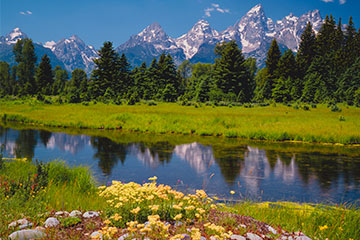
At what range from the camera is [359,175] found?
14117 millimetres

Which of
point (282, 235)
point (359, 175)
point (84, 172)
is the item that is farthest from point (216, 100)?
point (282, 235)

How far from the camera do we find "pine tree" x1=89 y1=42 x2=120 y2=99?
73.6 m

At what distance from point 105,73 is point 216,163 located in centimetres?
6388

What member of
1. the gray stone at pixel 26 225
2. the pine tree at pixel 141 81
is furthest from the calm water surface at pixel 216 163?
the pine tree at pixel 141 81

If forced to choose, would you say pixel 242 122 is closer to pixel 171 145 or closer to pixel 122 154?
pixel 171 145

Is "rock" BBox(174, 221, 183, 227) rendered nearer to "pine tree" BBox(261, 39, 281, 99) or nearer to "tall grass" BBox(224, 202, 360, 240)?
"tall grass" BBox(224, 202, 360, 240)

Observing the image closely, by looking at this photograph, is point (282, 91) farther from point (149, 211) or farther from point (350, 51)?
point (149, 211)

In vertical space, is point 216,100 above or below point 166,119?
above

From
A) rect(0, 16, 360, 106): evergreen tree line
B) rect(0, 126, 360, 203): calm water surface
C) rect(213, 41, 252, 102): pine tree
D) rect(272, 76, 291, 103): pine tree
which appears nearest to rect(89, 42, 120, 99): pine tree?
rect(0, 16, 360, 106): evergreen tree line

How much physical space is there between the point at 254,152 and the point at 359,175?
21.2 ft

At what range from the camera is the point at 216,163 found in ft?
53.4

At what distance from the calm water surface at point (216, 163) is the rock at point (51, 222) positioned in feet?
13.5

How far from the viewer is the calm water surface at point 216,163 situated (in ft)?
38.5

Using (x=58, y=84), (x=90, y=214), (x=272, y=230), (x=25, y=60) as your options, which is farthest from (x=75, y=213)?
(x=58, y=84)
